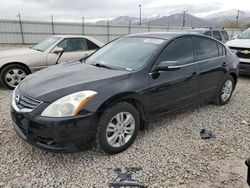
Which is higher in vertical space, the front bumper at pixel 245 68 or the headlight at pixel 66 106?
the headlight at pixel 66 106

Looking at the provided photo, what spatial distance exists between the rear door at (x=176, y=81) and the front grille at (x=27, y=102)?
58.5 inches

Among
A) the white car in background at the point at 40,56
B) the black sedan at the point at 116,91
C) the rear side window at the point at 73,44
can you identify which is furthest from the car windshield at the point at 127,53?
the rear side window at the point at 73,44

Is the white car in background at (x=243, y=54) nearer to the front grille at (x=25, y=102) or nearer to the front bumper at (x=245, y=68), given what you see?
the front bumper at (x=245, y=68)

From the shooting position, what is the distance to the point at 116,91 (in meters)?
2.54

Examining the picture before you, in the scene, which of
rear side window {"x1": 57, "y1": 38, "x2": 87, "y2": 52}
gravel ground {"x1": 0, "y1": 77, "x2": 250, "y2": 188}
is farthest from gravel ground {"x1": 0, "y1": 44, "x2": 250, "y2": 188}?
rear side window {"x1": 57, "y1": 38, "x2": 87, "y2": 52}

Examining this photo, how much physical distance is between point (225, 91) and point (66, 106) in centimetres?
358

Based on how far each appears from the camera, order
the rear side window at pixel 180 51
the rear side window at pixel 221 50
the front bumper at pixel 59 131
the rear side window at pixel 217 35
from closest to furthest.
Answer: the front bumper at pixel 59 131
the rear side window at pixel 180 51
the rear side window at pixel 221 50
the rear side window at pixel 217 35

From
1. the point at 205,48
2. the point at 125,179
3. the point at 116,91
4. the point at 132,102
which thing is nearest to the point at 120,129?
the point at 132,102

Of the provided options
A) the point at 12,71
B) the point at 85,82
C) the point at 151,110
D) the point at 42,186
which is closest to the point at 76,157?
the point at 42,186

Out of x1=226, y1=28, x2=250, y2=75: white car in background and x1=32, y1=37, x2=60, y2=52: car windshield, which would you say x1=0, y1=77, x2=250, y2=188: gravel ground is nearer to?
x1=32, y1=37, x2=60, y2=52: car windshield

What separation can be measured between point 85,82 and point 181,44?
1.82 metres

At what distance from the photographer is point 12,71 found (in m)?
5.25

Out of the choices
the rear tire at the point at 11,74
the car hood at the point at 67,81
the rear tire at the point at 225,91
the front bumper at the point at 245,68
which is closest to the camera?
the car hood at the point at 67,81

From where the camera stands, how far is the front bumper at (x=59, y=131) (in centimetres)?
225
